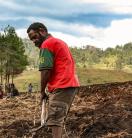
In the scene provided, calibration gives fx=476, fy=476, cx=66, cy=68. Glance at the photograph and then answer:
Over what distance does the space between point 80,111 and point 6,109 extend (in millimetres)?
2438

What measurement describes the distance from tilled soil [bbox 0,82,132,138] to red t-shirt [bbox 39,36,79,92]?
192cm

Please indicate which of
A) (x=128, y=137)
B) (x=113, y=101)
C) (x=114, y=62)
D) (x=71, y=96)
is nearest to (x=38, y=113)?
(x=113, y=101)

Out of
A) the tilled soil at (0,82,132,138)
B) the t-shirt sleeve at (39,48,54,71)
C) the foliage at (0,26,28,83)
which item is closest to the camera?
the t-shirt sleeve at (39,48,54,71)

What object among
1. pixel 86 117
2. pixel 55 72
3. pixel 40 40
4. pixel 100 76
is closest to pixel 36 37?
pixel 40 40

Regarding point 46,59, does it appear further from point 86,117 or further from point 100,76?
point 100,76

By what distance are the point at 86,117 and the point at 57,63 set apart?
3979 millimetres

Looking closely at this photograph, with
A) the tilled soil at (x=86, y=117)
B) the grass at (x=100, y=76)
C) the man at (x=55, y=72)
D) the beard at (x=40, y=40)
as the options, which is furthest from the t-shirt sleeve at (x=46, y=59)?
the grass at (x=100, y=76)

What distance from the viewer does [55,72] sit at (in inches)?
260

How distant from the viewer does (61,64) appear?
21.5 ft

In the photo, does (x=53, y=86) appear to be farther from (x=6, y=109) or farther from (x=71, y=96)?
(x=6, y=109)

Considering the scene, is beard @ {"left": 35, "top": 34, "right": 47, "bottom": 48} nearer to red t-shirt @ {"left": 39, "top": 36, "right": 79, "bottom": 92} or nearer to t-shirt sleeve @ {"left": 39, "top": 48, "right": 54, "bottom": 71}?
red t-shirt @ {"left": 39, "top": 36, "right": 79, "bottom": 92}

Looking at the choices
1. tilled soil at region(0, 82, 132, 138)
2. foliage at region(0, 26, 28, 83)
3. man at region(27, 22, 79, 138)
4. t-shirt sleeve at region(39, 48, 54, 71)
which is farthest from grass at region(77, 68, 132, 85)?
t-shirt sleeve at region(39, 48, 54, 71)

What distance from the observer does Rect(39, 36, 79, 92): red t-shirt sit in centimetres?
645

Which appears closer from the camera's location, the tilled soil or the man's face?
the man's face
